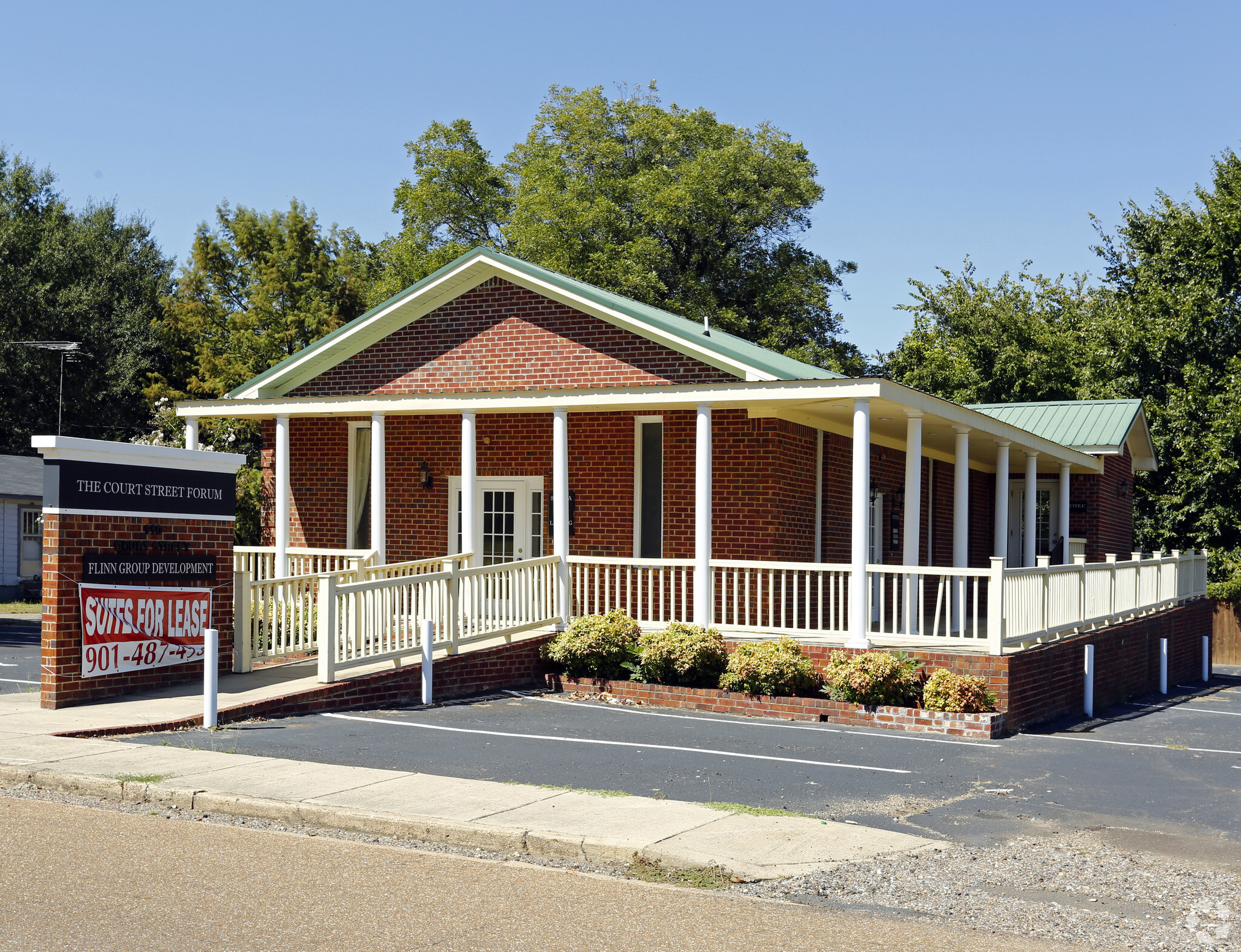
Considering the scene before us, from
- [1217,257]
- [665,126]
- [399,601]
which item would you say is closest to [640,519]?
[399,601]

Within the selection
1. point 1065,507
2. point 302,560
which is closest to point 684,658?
point 302,560

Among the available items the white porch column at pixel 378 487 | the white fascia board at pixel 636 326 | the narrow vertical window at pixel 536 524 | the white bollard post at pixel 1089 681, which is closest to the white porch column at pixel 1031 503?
the white bollard post at pixel 1089 681

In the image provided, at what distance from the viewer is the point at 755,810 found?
28.8 ft

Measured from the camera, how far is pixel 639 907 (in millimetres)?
6543

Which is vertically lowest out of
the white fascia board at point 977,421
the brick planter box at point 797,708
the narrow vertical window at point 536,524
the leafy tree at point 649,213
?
the brick planter box at point 797,708

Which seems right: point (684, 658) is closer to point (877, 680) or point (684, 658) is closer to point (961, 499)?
point (877, 680)

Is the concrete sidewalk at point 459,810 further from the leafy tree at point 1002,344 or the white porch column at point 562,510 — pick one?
the leafy tree at point 1002,344

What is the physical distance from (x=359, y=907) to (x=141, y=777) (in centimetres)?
360

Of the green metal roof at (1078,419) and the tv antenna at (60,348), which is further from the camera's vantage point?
the tv antenna at (60,348)

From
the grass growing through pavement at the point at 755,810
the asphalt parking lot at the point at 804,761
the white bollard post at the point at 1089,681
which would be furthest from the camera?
the white bollard post at the point at 1089,681

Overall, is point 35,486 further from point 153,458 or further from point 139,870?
point 139,870

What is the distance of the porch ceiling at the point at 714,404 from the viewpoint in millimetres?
16000

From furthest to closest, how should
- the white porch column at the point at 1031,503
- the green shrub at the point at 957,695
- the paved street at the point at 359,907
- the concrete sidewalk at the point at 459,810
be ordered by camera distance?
the white porch column at the point at 1031,503 < the green shrub at the point at 957,695 < the concrete sidewalk at the point at 459,810 < the paved street at the point at 359,907

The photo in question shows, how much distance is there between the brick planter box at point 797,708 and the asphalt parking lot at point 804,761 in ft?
0.83
